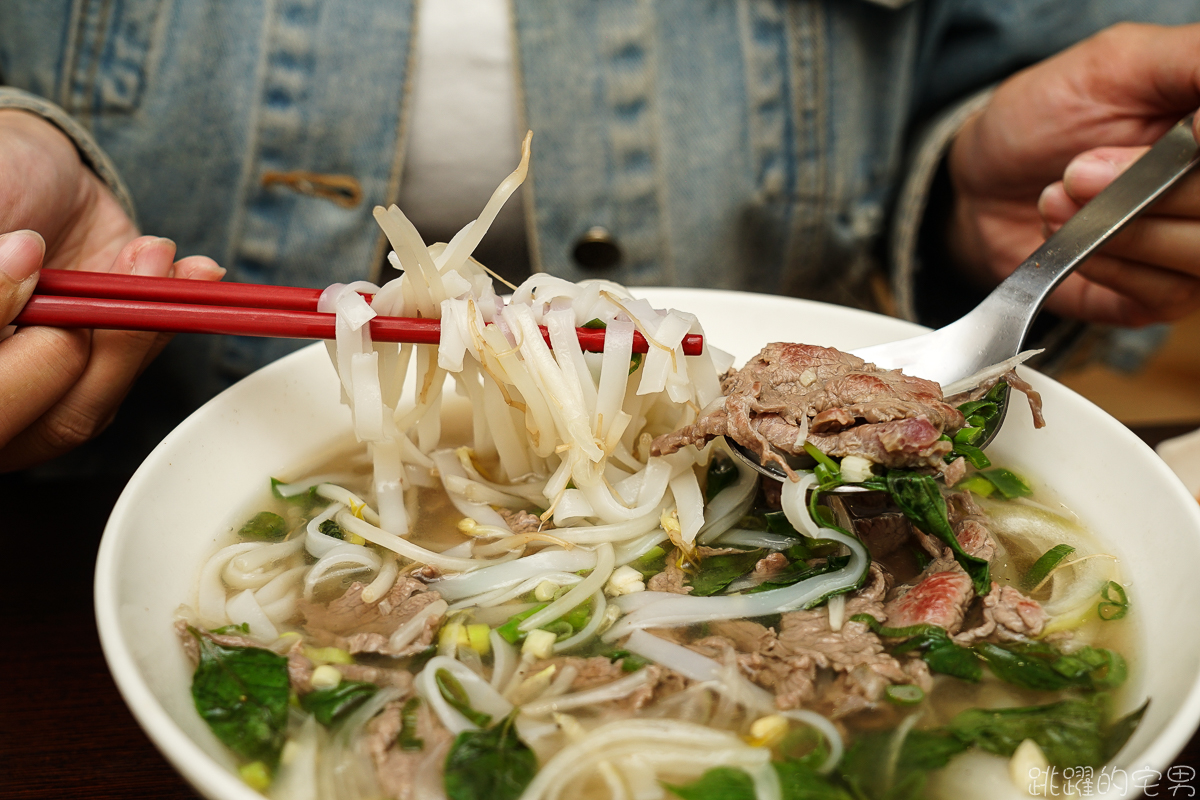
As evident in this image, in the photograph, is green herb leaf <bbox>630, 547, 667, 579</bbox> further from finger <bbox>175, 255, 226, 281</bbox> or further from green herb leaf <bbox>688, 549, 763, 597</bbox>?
finger <bbox>175, 255, 226, 281</bbox>

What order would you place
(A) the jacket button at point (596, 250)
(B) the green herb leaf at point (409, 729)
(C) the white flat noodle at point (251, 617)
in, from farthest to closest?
(A) the jacket button at point (596, 250), (C) the white flat noodle at point (251, 617), (B) the green herb leaf at point (409, 729)

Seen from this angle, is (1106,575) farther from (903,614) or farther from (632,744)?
(632,744)

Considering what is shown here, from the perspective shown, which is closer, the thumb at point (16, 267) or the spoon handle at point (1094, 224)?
the thumb at point (16, 267)

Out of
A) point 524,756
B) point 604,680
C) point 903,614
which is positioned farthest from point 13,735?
point 903,614

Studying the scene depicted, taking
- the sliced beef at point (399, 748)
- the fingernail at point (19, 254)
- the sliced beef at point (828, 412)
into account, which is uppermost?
the fingernail at point (19, 254)

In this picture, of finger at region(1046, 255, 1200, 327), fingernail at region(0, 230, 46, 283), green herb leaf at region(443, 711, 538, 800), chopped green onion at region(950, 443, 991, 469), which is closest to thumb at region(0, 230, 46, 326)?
fingernail at region(0, 230, 46, 283)

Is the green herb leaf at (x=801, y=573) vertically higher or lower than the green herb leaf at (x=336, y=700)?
higher

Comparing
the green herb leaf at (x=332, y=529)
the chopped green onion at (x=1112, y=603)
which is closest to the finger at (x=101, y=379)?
the green herb leaf at (x=332, y=529)

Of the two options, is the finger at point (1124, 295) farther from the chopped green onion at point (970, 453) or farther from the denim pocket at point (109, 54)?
the denim pocket at point (109, 54)
